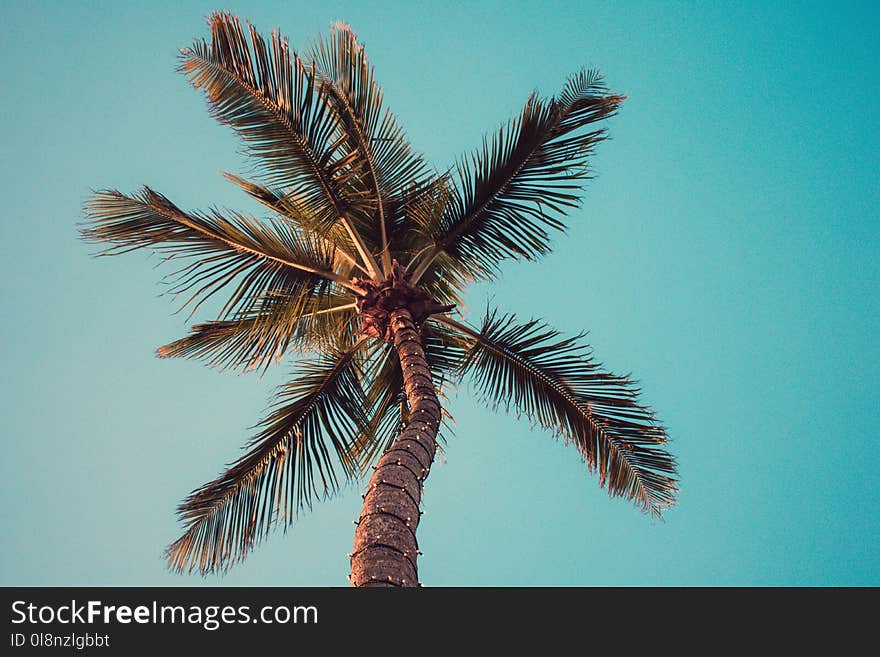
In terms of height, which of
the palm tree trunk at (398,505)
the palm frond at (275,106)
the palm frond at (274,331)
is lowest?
the palm tree trunk at (398,505)

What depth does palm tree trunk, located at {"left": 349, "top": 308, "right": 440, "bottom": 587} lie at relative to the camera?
3240 millimetres

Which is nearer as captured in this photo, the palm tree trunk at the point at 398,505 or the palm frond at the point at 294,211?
the palm tree trunk at the point at 398,505

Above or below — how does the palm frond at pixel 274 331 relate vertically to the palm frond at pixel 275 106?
below

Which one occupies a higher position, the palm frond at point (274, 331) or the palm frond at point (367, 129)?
the palm frond at point (367, 129)

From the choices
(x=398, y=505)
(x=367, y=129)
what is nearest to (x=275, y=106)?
(x=367, y=129)

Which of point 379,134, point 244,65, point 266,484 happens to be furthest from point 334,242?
point 266,484

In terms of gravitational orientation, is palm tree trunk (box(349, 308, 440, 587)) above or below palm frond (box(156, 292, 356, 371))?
below

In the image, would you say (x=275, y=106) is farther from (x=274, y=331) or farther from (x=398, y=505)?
(x=398, y=505)

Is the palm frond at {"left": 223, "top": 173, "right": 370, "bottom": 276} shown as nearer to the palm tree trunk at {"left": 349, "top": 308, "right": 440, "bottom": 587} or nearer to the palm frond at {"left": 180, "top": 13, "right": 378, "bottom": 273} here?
the palm frond at {"left": 180, "top": 13, "right": 378, "bottom": 273}

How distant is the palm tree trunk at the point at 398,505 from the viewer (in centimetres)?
324

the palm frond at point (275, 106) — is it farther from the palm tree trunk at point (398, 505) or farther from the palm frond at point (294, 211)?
the palm tree trunk at point (398, 505)

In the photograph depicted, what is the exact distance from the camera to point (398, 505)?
3.70 m

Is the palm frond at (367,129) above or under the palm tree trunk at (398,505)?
above

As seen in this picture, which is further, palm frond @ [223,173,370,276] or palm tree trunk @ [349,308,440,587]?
palm frond @ [223,173,370,276]
